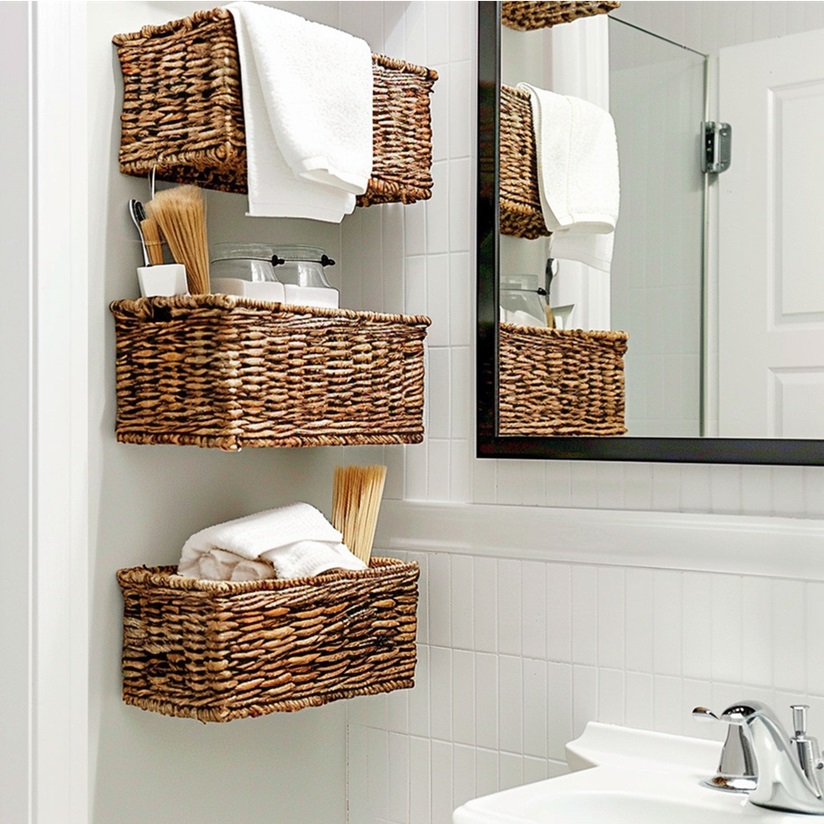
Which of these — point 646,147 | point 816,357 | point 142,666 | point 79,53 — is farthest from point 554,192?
point 142,666

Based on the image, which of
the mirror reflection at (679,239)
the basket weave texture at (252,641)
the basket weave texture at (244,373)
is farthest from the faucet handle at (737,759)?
the basket weave texture at (244,373)

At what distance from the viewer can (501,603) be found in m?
1.68

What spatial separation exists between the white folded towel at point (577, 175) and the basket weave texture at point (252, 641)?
52 centimetres

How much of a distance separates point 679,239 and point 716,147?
0.40 ft

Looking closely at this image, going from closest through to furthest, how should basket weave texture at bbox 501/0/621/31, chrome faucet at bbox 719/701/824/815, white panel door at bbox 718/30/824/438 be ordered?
1. chrome faucet at bbox 719/701/824/815
2. white panel door at bbox 718/30/824/438
3. basket weave texture at bbox 501/0/621/31

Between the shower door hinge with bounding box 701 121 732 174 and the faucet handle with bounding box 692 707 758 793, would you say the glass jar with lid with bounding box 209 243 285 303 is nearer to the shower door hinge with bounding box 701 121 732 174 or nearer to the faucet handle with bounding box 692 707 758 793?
the shower door hinge with bounding box 701 121 732 174

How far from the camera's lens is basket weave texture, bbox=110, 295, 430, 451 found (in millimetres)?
1435

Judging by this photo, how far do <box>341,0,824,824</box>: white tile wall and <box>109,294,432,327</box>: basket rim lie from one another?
0.27m

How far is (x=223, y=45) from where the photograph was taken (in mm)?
1448

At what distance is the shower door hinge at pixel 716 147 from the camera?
1459mm

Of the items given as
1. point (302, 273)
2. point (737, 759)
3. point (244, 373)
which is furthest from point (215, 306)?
point (737, 759)

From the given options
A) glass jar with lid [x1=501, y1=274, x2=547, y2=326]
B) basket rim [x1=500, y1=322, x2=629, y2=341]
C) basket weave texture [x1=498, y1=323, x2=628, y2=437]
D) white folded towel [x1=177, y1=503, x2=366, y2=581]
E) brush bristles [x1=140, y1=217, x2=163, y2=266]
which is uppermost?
brush bristles [x1=140, y1=217, x2=163, y2=266]

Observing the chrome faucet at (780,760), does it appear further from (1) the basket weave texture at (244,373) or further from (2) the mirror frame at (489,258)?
(1) the basket weave texture at (244,373)

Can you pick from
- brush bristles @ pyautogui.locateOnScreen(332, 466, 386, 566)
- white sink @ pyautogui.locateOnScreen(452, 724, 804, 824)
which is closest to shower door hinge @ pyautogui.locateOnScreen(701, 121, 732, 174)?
brush bristles @ pyautogui.locateOnScreen(332, 466, 386, 566)
